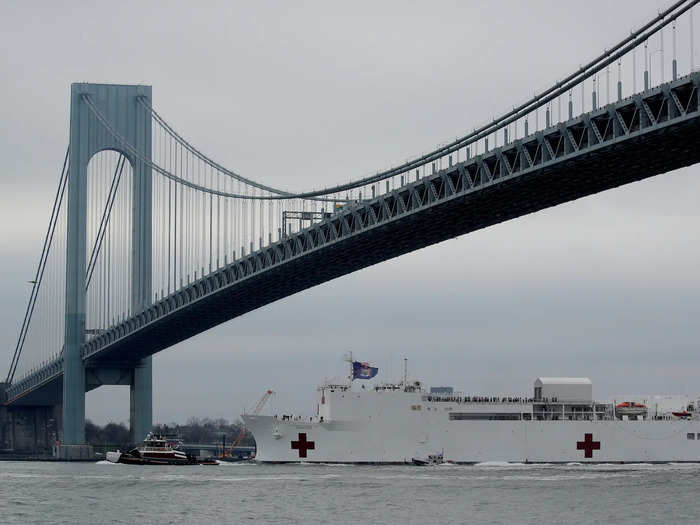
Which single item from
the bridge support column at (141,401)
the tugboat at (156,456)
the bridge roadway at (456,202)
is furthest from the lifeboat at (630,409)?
the bridge support column at (141,401)

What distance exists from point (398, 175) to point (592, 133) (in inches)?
442

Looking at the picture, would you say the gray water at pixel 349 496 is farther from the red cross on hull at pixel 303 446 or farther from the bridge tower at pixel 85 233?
the bridge tower at pixel 85 233

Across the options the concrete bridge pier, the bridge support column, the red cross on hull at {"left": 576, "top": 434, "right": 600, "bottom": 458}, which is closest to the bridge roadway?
the bridge support column

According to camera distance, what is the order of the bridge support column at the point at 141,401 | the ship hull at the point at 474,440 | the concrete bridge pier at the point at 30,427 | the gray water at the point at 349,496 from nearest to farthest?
the gray water at the point at 349,496
the ship hull at the point at 474,440
the bridge support column at the point at 141,401
the concrete bridge pier at the point at 30,427

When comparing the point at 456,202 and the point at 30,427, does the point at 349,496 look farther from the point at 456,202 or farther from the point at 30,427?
the point at 30,427

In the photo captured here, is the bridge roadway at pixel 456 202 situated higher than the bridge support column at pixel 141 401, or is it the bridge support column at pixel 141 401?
the bridge roadway at pixel 456 202

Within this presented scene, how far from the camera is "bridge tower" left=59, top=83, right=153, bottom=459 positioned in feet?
188

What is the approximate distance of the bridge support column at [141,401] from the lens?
58531 millimetres

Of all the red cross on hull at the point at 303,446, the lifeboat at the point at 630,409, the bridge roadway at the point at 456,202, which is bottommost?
the red cross on hull at the point at 303,446

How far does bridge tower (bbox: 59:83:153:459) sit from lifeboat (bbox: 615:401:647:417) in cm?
1945

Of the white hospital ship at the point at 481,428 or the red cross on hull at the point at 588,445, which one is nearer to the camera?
the white hospital ship at the point at 481,428

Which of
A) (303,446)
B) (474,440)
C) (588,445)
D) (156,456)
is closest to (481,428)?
(474,440)

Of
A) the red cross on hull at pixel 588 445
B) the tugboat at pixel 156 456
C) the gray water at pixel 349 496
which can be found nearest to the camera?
the gray water at pixel 349 496

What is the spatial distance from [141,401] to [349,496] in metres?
28.9
